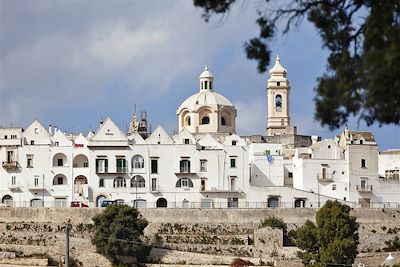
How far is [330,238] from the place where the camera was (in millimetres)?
72438

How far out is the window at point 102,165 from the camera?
275ft

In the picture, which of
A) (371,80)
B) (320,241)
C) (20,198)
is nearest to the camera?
(371,80)

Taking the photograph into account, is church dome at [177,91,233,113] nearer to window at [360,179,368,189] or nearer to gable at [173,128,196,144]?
gable at [173,128,196,144]

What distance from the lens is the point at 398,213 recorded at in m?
84.5

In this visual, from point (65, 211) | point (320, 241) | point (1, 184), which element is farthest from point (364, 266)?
point (1, 184)

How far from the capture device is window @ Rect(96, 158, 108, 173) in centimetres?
8388

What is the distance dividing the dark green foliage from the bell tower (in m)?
23.5

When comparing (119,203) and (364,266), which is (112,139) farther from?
(364,266)

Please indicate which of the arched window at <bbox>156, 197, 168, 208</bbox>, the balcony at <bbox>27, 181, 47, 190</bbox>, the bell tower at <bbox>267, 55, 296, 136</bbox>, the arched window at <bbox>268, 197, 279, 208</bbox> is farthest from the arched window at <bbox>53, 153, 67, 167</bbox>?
the bell tower at <bbox>267, 55, 296, 136</bbox>

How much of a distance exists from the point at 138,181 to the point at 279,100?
926 inches

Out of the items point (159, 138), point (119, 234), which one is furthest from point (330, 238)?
point (159, 138)

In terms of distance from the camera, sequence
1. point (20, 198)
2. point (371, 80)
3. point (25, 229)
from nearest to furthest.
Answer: point (371, 80)
point (25, 229)
point (20, 198)

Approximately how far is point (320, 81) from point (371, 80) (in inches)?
58.2

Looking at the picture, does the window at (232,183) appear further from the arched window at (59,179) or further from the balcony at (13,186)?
the balcony at (13,186)
